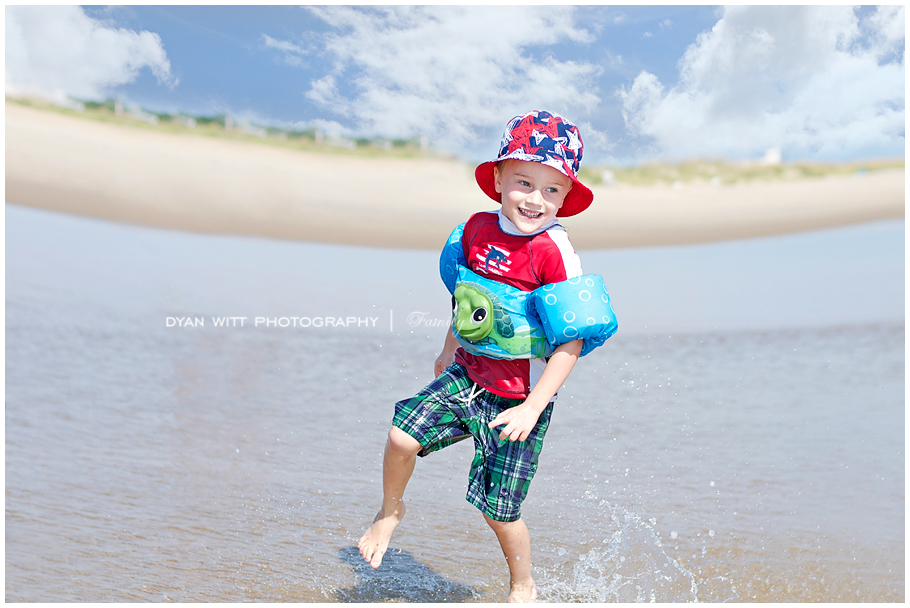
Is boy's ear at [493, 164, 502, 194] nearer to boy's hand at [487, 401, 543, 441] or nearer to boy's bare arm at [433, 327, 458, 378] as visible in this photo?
boy's bare arm at [433, 327, 458, 378]

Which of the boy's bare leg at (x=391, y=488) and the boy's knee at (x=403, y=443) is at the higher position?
the boy's knee at (x=403, y=443)

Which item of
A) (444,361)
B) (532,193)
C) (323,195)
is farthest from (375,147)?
(532,193)

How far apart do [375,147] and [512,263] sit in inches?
563

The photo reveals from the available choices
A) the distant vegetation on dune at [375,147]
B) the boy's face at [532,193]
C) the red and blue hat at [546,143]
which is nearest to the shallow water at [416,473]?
the boy's face at [532,193]

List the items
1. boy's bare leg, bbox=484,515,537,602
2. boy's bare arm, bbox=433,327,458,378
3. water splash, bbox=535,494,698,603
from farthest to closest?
water splash, bbox=535,494,698,603 → boy's bare arm, bbox=433,327,458,378 → boy's bare leg, bbox=484,515,537,602

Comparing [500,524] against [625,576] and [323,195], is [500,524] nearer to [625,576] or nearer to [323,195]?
[625,576]

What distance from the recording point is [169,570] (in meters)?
2.94

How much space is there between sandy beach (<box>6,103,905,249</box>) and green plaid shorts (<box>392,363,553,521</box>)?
32.3 feet

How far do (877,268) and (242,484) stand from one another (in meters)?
8.67

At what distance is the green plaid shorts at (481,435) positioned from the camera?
262cm

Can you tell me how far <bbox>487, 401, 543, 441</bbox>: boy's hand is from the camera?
8.05 ft

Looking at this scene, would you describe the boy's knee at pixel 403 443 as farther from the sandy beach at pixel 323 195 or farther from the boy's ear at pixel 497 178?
the sandy beach at pixel 323 195

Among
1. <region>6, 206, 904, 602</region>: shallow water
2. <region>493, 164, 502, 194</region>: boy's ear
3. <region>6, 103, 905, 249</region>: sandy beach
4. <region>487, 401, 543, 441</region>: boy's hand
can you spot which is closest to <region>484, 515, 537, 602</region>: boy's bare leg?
<region>6, 206, 904, 602</region>: shallow water

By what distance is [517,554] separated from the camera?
2.70 meters
